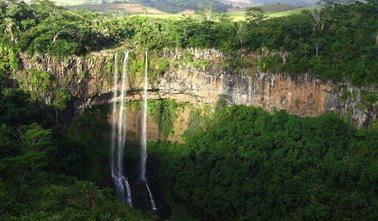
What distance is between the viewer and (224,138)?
99.0 feet

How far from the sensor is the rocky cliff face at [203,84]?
29.2m

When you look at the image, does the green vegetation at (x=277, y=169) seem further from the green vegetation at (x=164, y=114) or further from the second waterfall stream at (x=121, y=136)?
the green vegetation at (x=164, y=114)

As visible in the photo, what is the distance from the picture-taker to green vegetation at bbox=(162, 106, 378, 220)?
2366cm

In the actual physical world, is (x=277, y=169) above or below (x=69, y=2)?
below

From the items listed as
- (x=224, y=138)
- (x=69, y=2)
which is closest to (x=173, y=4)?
(x=69, y=2)

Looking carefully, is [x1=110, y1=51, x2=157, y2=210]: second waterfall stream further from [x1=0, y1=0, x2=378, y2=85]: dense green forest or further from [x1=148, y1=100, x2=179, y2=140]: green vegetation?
[x1=0, y1=0, x2=378, y2=85]: dense green forest

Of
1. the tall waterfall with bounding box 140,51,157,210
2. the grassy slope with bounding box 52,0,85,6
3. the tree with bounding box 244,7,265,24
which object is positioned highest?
the grassy slope with bounding box 52,0,85,6

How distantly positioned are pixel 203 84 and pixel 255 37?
5111 millimetres

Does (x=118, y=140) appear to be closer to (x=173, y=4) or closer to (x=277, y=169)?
(x=277, y=169)

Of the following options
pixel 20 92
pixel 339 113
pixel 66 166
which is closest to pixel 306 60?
pixel 339 113

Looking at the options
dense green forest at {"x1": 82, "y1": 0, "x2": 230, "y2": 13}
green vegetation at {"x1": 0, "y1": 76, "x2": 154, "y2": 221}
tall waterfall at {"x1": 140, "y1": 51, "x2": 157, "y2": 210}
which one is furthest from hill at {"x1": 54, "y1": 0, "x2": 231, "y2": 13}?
green vegetation at {"x1": 0, "y1": 76, "x2": 154, "y2": 221}

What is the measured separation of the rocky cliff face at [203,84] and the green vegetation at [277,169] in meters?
1.28

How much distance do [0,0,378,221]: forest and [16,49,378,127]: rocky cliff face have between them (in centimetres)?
69

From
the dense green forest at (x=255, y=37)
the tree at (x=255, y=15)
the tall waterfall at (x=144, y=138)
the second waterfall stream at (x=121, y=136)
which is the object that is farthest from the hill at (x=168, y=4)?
the second waterfall stream at (x=121, y=136)
